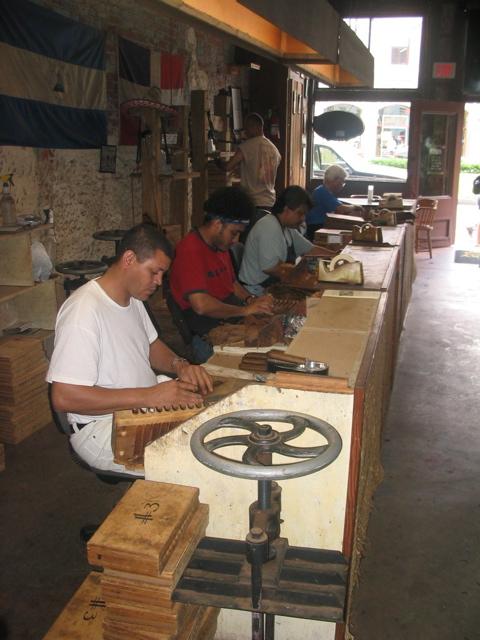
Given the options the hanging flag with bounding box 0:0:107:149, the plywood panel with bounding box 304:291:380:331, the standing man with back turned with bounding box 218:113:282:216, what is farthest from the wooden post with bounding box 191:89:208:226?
the plywood panel with bounding box 304:291:380:331

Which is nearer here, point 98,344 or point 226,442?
point 226,442

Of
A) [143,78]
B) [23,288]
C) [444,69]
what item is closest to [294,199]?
[23,288]

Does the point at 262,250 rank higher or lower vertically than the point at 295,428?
higher

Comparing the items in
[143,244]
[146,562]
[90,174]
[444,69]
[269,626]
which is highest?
[444,69]

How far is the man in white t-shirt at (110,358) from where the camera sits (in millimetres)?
2498

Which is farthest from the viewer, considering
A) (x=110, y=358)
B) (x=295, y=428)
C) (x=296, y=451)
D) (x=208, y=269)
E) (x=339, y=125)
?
(x=339, y=125)

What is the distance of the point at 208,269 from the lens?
4262 millimetres

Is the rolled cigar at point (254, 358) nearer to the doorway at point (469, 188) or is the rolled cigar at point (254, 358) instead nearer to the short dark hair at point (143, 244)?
the short dark hair at point (143, 244)

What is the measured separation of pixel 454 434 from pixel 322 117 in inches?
274

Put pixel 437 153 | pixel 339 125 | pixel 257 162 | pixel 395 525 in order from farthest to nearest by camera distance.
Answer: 1. pixel 437 153
2. pixel 339 125
3. pixel 257 162
4. pixel 395 525

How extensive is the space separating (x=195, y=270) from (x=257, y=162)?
473cm

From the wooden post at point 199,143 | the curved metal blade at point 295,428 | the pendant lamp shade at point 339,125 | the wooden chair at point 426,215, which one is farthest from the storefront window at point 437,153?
the curved metal blade at point 295,428

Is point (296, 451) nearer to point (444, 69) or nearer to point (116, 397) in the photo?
point (116, 397)

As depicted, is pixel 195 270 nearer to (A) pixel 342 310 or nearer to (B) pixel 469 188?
(A) pixel 342 310
